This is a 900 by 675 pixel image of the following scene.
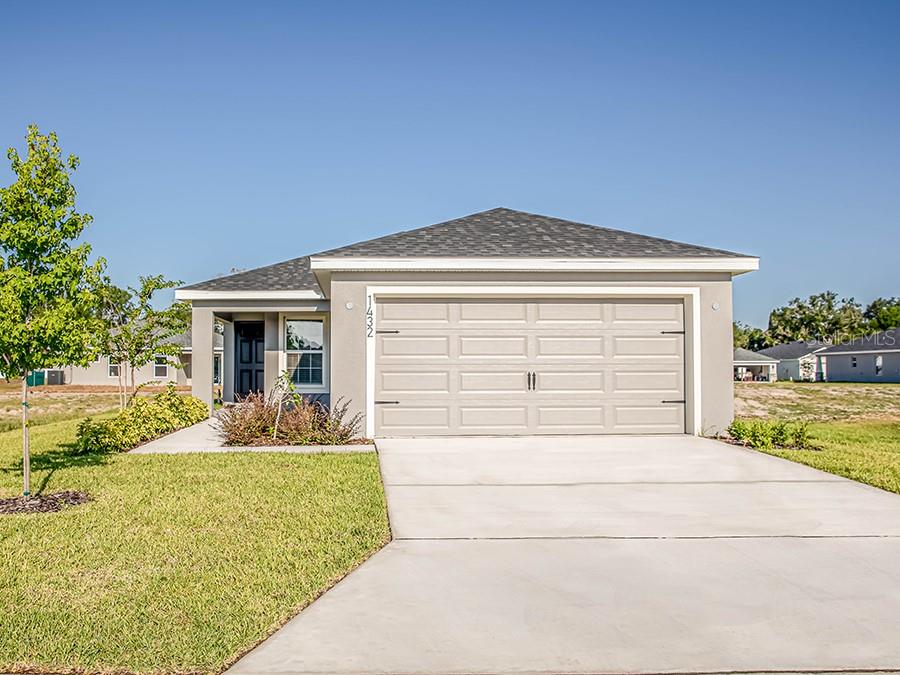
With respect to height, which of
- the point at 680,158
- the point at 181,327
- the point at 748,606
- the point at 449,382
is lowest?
the point at 748,606

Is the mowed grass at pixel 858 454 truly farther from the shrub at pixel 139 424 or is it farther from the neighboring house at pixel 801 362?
the neighboring house at pixel 801 362

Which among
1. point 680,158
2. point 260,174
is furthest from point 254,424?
point 680,158

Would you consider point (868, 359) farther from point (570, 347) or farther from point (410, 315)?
point (410, 315)

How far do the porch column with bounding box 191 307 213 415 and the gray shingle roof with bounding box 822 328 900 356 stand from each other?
173ft

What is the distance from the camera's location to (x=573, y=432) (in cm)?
1265

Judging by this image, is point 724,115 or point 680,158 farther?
point 680,158

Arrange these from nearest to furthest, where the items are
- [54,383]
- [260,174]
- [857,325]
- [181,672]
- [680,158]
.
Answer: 1. [181,672]
2. [680,158]
3. [260,174]
4. [54,383]
5. [857,325]

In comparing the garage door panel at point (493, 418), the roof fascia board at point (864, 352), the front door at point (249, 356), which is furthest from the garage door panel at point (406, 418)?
the roof fascia board at point (864, 352)

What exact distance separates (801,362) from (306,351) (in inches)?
2410

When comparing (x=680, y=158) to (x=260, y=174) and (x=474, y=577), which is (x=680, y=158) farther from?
(x=474, y=577)

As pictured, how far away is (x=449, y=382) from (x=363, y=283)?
7.17ft

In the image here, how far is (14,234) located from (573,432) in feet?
28.6

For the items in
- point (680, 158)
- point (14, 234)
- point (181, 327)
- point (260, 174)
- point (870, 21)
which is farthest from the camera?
point (260, 174)

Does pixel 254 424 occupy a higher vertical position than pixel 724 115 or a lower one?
lower
